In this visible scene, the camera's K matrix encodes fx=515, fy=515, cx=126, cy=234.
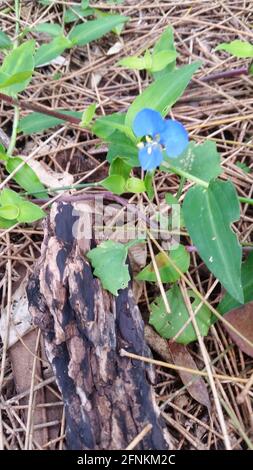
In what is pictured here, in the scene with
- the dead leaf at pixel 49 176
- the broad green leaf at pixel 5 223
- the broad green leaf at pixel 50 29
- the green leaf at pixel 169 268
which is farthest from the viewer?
the broad green leaf at pixel 50 29

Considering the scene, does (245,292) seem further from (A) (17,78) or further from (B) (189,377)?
(A) (17,78)

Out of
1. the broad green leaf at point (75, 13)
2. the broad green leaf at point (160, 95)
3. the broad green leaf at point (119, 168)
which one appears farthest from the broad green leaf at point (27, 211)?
the broad green leaf at point (75, 13)

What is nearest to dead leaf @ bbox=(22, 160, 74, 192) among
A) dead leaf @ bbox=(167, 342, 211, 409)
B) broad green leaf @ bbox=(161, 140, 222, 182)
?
broad green leaf @ bbox=(161, 140, 222, 182)

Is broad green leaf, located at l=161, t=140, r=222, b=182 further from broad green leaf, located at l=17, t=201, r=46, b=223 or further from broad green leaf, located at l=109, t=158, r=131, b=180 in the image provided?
broad green leaf, located at l=17, t=201, r=46, b=223

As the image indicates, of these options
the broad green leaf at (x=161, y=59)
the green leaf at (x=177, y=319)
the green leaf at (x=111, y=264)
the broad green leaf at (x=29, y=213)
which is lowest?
the green leaf at (x=177, y=319)

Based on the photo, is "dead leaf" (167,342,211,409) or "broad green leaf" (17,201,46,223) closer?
"dead leaf" (167,342,211,409)

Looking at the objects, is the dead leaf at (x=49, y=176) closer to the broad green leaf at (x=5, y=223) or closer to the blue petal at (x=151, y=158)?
the broad green leaf at (x=5, y=223)
